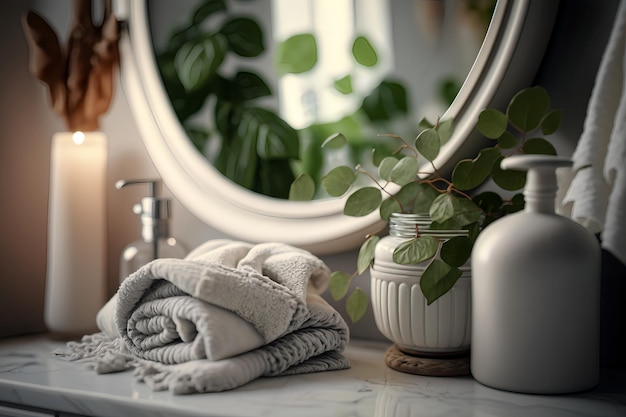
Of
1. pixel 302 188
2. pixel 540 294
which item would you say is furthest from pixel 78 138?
pixel 540 294

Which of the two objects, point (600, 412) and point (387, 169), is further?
point (387, 169)

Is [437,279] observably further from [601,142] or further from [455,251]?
[601,142]

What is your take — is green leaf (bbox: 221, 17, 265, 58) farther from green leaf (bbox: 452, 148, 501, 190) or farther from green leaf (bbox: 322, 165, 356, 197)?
green leaf (bbox: 452, 148, 501, 190)

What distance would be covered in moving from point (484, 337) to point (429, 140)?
0.21m

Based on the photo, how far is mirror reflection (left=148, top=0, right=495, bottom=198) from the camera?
2.84 feet

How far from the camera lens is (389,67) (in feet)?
2.95

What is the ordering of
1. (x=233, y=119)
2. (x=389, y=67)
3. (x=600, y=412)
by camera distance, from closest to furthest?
1. (x=600, y=412)
2. (x=389, y=67)
3. (x=233, y=119)

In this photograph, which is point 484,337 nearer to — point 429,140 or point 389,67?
point 429,140

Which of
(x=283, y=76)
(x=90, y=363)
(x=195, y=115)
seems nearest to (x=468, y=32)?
(x=283, y=76)

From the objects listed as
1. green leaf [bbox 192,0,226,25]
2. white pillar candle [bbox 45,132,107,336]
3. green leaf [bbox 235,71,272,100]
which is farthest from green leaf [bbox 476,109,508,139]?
white pillar candle [bbox 45,132,107,336]

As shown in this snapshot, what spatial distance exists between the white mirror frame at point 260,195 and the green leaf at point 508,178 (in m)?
0.10

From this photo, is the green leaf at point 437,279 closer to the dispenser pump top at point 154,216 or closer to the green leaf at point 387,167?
the green leaf at point 387,167

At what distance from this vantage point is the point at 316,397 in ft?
2.30

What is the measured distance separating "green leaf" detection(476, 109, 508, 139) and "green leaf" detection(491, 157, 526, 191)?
30 mm
